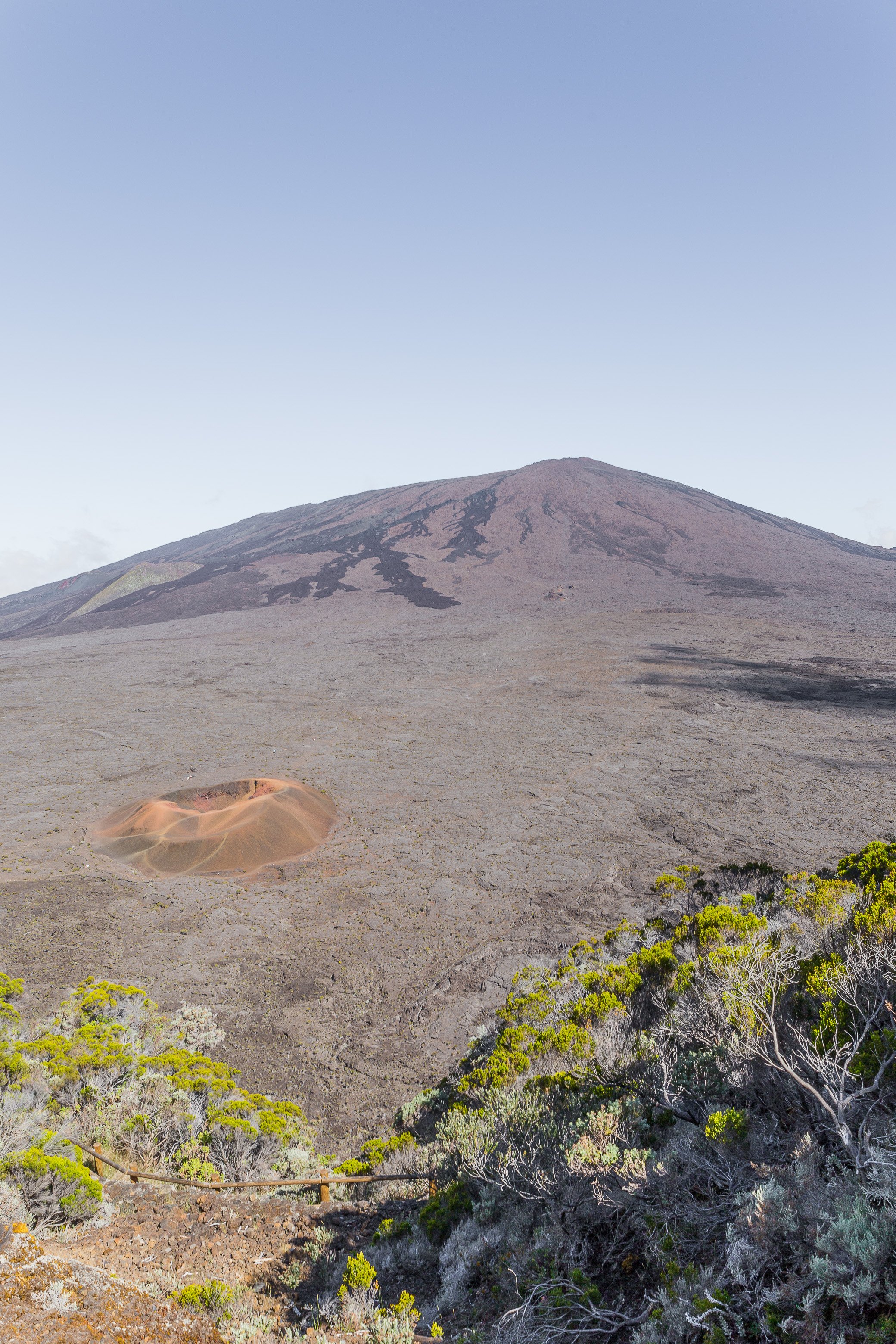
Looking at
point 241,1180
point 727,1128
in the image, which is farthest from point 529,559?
point 727,1128

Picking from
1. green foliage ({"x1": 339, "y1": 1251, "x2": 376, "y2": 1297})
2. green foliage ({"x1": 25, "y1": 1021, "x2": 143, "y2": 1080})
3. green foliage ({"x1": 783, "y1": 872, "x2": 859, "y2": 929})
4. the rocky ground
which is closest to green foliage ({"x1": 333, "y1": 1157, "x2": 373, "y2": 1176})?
the rocky ground

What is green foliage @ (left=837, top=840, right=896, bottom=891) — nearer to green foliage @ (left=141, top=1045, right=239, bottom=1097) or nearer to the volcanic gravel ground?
the volcanic gravel ground

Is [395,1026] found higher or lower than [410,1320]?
lower

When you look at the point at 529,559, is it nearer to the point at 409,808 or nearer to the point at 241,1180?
the point at 409,808

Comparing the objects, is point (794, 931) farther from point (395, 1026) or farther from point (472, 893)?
point (472, 893)

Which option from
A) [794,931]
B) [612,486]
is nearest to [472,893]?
[794,931]

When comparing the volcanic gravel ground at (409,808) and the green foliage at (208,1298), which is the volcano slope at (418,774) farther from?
the green foliage at (208,1298)

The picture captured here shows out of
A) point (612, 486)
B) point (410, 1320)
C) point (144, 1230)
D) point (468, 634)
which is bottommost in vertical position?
point (144, 1230)
